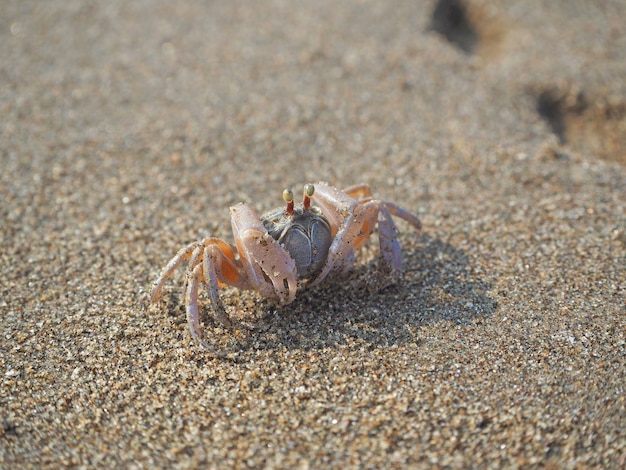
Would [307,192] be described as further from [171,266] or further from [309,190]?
[171,266]

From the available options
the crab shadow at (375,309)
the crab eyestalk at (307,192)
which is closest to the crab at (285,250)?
the crab eyestalk at (307,192)

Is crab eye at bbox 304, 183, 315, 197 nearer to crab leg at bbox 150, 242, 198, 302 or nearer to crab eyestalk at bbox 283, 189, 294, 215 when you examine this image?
crab eyestalk at bbox 283, 189, 294, 215

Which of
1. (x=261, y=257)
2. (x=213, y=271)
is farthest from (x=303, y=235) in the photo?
(x=213, y=271)

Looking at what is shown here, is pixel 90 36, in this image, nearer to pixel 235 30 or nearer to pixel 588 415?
pixel 235 30

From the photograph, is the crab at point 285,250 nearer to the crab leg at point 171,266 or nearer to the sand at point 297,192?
the crab leg at point 171,266

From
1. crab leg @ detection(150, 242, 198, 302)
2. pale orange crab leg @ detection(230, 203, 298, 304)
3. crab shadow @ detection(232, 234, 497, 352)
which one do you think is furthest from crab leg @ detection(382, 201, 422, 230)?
crab leg @ detection(150, 242, 198, 302)


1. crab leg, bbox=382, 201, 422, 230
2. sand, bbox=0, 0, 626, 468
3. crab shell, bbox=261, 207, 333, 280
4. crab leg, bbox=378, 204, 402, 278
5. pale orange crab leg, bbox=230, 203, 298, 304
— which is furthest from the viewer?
crab leg, bbox=382, 201, 422, 230
